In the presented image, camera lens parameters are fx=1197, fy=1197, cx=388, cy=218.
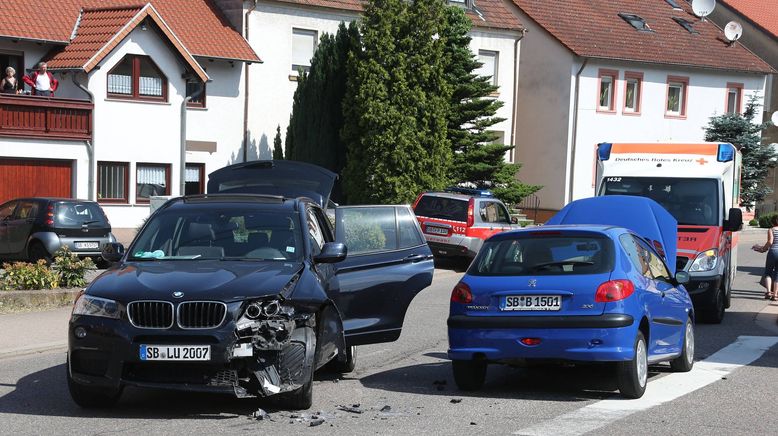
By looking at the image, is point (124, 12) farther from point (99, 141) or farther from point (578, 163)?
point (578, 163)

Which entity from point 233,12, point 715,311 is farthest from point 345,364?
point 233,12

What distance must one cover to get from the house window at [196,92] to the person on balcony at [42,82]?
5030mm

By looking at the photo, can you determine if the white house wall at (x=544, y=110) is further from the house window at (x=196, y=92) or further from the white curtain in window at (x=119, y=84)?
the white curtain in window at (x=119, y=84)

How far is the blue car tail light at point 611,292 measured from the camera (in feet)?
32.7

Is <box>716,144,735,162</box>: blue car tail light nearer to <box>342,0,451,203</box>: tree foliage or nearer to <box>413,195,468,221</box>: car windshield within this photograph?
<box>413,195,468,221</box>: car windshield

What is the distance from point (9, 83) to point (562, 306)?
2420 cm

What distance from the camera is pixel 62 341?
13539mm

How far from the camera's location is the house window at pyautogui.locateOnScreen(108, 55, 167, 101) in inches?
1331

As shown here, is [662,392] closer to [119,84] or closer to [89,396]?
[89,396]

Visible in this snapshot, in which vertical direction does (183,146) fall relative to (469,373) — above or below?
above

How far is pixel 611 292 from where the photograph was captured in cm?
999

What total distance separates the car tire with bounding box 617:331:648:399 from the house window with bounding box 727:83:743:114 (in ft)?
147

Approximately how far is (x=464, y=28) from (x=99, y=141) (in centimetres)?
1109

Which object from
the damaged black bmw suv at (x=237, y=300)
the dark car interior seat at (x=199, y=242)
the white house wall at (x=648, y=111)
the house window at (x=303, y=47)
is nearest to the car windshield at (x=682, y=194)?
the damaged black bmw suv at (x=237, y=300)
